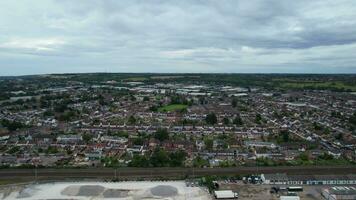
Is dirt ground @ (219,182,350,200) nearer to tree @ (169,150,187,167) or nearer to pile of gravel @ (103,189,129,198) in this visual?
tree @ (169,150,187,167)

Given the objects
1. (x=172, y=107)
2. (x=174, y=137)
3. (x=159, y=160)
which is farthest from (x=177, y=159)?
(x=172, y=107)

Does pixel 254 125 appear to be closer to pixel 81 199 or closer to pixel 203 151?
pixel 203 151

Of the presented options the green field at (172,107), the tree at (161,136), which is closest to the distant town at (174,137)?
the tree at (161,136)

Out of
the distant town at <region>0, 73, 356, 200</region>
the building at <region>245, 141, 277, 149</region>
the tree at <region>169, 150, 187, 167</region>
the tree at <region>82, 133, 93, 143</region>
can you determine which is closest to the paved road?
the distant town at <region>0, 73, 356, 200</region>

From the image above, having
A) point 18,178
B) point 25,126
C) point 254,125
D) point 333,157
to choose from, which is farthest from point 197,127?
point 18,178

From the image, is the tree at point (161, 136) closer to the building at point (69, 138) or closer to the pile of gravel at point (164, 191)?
the building at point (69, 138)
